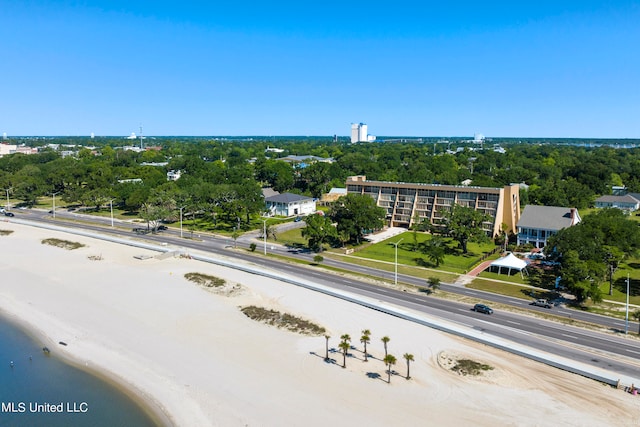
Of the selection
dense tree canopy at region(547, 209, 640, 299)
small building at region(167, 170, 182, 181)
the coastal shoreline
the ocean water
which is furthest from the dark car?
small building at region(167, 170, 182, 181)

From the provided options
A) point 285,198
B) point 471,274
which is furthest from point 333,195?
point 471,274

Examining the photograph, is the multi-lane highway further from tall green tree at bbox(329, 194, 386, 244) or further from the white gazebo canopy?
the white gazebo canopy

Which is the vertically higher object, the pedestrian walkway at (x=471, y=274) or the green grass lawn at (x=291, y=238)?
the green grass lawn at (x=291, y=238)

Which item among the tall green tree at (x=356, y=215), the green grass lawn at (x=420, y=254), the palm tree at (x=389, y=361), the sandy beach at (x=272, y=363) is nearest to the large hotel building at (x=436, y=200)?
the green grass lawn at (x=420, y=254)

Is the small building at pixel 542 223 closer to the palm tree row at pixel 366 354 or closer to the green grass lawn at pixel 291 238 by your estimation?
the green grass lawn at pixel 291 238

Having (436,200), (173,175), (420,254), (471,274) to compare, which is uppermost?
(173,175)

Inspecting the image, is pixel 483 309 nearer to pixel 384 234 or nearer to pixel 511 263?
pixel 511 263

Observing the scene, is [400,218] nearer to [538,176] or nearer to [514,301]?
[514,301]
